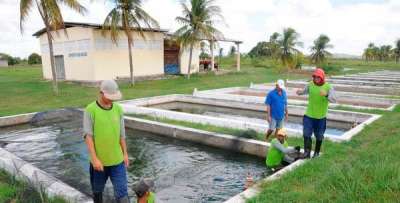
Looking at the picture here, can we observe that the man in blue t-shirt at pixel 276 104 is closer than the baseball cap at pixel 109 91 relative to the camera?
No

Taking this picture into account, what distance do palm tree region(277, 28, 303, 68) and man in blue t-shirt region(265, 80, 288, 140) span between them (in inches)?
840

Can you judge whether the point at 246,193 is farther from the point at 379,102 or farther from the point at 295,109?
the point at 379,102

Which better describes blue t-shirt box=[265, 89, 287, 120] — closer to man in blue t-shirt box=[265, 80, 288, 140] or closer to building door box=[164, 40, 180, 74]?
man in blue t-shirt box=[265, 80, 288, 140]

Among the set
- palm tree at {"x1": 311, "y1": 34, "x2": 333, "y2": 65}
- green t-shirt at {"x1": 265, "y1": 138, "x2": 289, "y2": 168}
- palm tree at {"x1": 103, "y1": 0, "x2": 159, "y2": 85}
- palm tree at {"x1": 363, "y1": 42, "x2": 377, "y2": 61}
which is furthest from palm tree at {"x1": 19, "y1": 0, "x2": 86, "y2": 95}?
palm tree at {"x1": 363, "y1": 42, "x2": 377, "y2": 61}

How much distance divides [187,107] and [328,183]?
31.3 feet

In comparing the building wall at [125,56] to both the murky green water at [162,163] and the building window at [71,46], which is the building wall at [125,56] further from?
the murky green water at [162,163]

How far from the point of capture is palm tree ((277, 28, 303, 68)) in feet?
90.0

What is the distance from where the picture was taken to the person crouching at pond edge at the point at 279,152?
5.38 meters

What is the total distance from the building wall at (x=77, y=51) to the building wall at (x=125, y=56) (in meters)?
0.44

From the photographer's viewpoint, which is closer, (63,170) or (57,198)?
(57,198)

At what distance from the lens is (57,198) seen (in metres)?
3.99

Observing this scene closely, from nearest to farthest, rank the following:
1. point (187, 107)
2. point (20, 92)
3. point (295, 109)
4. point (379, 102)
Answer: point (295, 109)
point (379, 102)
point (187, 107)
point (20, 92)

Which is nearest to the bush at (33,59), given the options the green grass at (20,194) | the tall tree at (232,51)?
the tall tree at (232,51)

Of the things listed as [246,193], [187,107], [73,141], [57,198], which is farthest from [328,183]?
[187,107]
